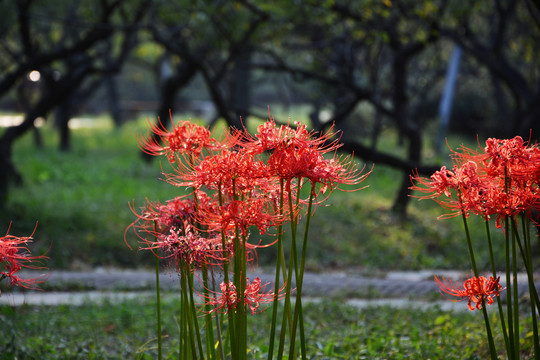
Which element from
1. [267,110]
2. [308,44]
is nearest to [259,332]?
[267,110]

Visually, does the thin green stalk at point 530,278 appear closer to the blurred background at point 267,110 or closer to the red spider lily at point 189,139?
the red spider lily at point 189,139

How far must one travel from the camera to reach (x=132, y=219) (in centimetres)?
1046

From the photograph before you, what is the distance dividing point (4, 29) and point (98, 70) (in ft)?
15.3

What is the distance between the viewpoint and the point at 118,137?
879 inches

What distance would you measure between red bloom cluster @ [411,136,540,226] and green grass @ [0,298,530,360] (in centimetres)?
157

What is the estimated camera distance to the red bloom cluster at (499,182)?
2314 millimetres

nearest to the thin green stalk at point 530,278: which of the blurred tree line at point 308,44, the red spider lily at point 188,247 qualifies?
the red spider lily at point 188,247

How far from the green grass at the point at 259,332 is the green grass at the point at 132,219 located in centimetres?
157

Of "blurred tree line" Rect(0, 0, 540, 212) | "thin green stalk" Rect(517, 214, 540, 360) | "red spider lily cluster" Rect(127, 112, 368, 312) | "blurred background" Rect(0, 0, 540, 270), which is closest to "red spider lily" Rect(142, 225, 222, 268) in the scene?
"red spider lily cluster" Rect(127, 112, 368, 312)

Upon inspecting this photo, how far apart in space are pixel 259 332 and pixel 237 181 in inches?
122

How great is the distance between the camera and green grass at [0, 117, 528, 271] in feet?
30.3

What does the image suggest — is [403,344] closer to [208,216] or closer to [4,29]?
[208,216]

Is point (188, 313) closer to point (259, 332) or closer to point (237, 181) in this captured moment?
point (237, 181)

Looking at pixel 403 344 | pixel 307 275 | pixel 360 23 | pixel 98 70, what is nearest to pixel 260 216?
pixel 403 344
